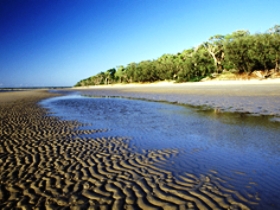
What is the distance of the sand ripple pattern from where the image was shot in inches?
150

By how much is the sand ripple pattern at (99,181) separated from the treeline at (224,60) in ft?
170

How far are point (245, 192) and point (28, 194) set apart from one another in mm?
4393

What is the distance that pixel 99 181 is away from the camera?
473cm

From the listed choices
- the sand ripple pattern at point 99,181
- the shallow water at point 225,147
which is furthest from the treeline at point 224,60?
the sand ripple pattern at point 99,181

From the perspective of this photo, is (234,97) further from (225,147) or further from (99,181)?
(99,181)

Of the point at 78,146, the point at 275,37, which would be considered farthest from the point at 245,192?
the point at 275,37

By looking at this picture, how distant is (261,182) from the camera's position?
171 inches

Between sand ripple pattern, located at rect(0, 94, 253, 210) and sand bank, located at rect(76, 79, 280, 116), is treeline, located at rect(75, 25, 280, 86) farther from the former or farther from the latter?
sand ripple pattern, located at rect(0, 94, 253, 210)

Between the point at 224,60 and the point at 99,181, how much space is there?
66819 mm

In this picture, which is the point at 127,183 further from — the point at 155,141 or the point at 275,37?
the point at 275,37

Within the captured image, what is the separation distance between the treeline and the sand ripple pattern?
170 feet

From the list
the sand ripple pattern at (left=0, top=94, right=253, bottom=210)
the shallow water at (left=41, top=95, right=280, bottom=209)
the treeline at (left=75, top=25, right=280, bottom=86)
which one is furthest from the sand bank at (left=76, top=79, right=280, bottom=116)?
the treeline at (left=75, top=25, right=280, bottom=86)

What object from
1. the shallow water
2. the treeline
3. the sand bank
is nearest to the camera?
the shallow water

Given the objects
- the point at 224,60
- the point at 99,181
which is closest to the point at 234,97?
the point at 99,181
